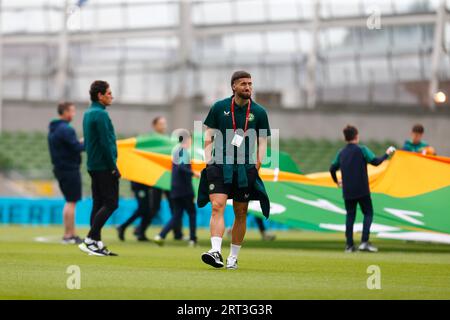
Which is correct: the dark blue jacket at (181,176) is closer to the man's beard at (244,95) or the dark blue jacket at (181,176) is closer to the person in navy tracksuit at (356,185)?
the person in navy tracksuit at (356,185)

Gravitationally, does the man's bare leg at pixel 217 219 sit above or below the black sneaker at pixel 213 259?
above

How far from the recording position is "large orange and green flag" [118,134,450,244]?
15.3 m

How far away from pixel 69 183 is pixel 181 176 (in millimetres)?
1599

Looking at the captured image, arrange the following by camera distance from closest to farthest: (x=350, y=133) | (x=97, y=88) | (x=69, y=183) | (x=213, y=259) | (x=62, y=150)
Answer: (x=213, y=259)
(x=97, y=88)
(x=350, y=133)
(x=69, y=183)
(x=62, y=150)

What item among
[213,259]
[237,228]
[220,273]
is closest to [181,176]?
[237,228]

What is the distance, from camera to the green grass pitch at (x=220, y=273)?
8.16 metres

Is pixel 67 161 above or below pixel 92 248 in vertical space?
above

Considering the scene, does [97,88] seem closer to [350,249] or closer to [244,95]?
[244,95]

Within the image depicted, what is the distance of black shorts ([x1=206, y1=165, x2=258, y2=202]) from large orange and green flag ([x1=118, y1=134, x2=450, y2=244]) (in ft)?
17.1

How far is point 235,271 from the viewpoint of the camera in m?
10.3

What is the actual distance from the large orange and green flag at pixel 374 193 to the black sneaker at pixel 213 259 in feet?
17.8

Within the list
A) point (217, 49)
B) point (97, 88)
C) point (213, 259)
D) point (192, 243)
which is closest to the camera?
point (213, 259)

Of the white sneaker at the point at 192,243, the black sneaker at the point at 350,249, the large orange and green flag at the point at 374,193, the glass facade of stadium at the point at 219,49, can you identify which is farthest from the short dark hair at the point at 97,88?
the glass facade of stadium at the point at 219,49

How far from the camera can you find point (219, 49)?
39594mm
